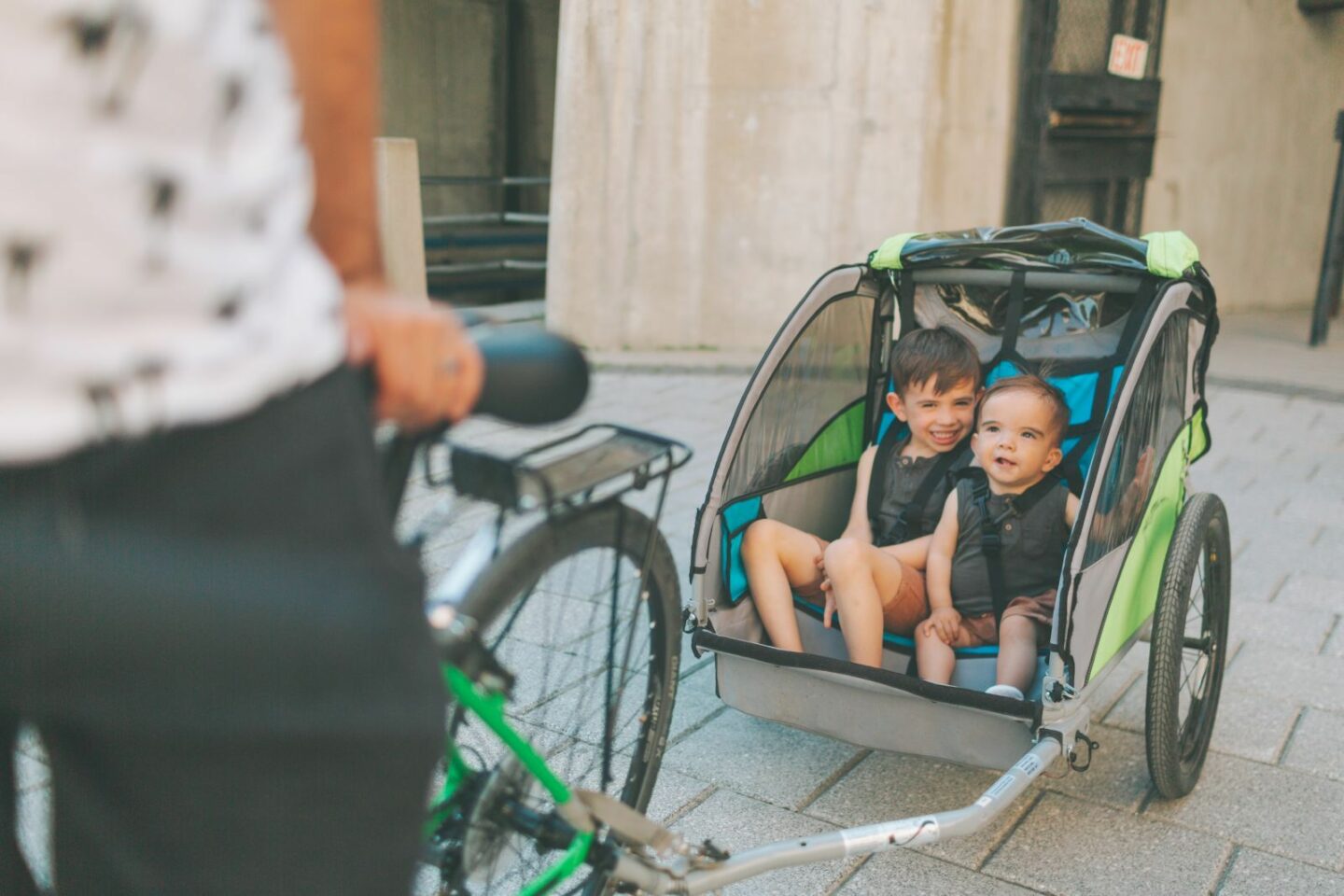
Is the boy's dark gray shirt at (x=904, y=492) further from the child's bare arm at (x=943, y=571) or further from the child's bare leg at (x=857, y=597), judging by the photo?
the child's bare leg at (x=857, y=597)

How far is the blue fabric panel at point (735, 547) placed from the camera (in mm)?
2605

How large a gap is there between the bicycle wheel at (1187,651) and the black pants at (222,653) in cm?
184

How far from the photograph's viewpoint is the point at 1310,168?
1161cm

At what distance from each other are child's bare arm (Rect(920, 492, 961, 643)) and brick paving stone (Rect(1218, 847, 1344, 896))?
69 centimetres

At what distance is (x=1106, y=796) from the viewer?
8.61 ft

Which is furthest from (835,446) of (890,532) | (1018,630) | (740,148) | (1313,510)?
(740,148)

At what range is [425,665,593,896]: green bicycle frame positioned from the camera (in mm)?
1413

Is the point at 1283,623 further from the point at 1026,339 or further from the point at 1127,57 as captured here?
the point at 1127,57

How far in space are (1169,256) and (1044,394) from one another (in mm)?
388

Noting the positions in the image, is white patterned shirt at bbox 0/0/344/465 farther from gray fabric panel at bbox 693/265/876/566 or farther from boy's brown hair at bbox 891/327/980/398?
boy's brown hair at bbox 891/327/980/398

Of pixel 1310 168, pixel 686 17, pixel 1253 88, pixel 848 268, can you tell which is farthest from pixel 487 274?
pixel 848 268

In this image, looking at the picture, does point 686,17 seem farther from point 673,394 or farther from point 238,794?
point 238,794

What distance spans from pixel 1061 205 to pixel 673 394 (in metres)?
3.74

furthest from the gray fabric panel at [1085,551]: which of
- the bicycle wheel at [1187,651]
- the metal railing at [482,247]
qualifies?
the metal railing at [482,247]
